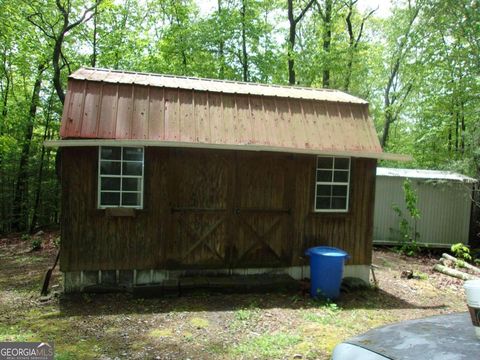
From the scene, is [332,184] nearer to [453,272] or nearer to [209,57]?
[453,272]

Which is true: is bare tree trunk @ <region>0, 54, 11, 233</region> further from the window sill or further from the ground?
the window sill

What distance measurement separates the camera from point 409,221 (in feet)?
40.7

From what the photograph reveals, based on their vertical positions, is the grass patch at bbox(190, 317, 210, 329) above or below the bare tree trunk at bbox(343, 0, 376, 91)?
below

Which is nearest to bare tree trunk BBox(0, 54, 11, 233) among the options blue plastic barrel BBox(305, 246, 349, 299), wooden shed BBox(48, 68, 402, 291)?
wooden shed BBox(48, 68, 402, 291)

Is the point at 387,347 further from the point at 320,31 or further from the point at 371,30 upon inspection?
the point at 371,30

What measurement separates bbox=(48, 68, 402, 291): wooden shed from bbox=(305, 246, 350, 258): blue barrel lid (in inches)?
18.0

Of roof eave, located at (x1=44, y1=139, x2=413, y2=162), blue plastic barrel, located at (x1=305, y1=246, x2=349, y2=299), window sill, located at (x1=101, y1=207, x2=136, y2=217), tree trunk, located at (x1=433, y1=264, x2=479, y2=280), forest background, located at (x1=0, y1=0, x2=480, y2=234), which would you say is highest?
forest background, located at (x1=0, y1=0, x2=480, y2=234)

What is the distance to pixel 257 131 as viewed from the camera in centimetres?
718

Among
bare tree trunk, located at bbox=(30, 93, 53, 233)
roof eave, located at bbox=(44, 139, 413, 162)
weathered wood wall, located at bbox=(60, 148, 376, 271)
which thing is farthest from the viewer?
bare tree trunk, located at bbox=(30, 93, 53, 233)

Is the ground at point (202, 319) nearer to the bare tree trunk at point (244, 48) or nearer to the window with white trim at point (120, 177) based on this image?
the window with white trim at point (120, 177)

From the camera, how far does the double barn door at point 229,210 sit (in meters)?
6.95

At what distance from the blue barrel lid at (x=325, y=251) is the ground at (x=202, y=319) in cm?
90

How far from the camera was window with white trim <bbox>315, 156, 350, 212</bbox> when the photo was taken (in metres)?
7.66

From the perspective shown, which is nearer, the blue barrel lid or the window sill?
the window sill
